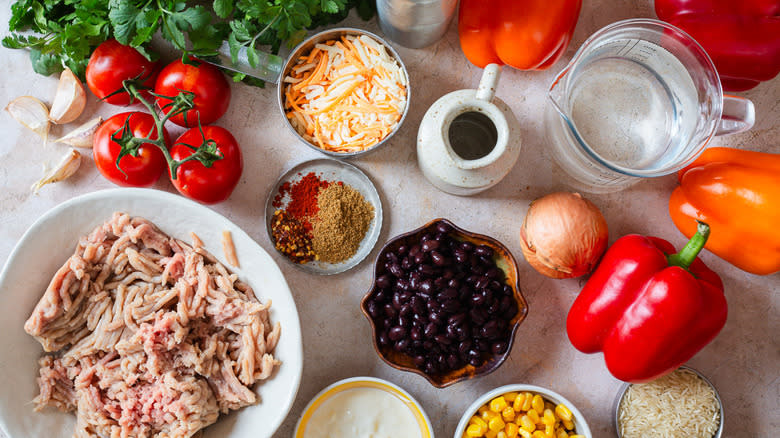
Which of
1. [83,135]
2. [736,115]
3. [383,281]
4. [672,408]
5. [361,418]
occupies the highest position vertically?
[736,115]

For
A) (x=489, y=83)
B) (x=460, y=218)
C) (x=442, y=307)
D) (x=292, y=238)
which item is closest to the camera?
(x=489, y=83)

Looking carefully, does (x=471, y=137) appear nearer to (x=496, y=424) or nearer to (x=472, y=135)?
(x=472, y=135)

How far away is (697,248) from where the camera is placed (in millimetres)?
1559

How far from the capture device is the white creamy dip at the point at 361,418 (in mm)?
1674

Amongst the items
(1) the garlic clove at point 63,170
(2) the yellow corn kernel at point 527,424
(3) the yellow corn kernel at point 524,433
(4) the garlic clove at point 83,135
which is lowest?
(3) the yellow corn kernel at point 524,433

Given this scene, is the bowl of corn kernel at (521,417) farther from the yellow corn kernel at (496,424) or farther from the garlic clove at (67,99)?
the garlic clove at (67,99)

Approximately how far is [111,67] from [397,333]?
1.19m

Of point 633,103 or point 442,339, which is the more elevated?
point 633,103

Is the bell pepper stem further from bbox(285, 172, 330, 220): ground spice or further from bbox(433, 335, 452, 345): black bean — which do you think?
bbox(285, 172, 330, 220): ground spice

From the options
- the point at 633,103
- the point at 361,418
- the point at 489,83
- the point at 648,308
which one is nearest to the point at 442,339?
the point at 361,418

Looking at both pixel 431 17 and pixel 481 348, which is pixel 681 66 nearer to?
pixel 431 17

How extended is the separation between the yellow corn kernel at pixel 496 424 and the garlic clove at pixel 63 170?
5.09ft

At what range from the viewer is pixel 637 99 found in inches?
68.3

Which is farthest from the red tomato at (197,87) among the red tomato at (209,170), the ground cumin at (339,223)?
the ground cumin at (339,223)
